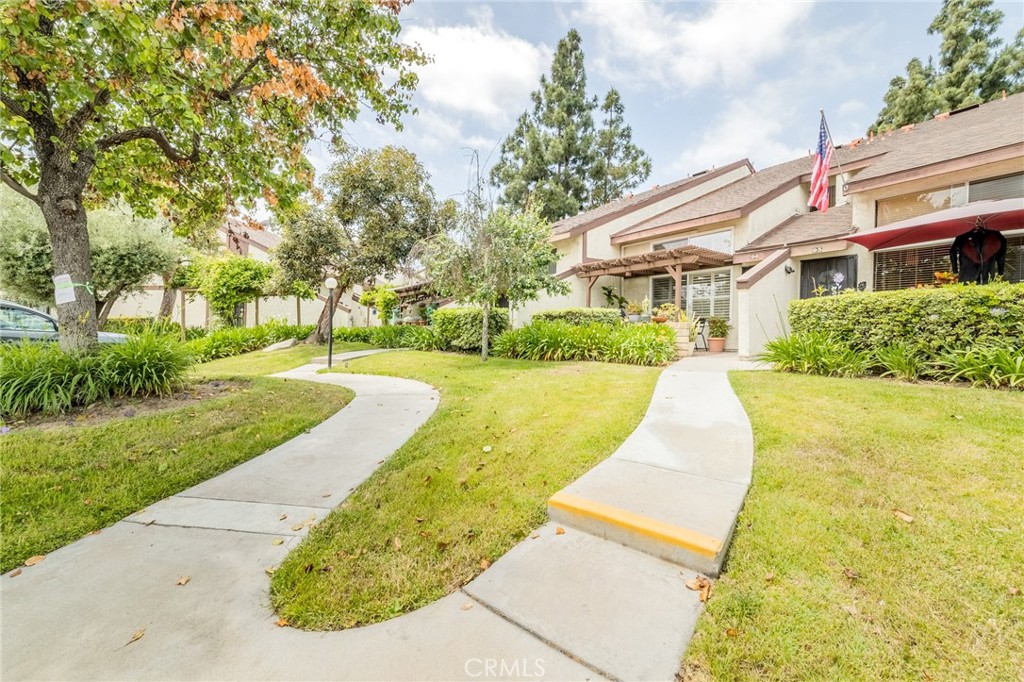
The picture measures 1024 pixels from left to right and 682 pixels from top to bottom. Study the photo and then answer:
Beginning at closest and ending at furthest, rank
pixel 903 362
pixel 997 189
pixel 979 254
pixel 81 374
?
pixel 81 374 → pixel 903 362 → pixel 979 254 → pixel 997 189

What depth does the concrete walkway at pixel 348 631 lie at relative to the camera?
177cm

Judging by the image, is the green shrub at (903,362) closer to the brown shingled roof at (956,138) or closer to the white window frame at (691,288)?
the brown shingled roof at (956,138)

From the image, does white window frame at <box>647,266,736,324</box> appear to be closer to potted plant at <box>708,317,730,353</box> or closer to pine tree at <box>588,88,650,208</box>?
potted plant at <box>708,317,730,353</box>

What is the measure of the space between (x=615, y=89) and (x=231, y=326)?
27.5m

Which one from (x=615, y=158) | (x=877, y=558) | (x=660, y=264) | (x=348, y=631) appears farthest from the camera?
(x=615, y=158)

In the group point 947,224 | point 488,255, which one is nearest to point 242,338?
point 488,255

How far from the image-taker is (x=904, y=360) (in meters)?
5.95

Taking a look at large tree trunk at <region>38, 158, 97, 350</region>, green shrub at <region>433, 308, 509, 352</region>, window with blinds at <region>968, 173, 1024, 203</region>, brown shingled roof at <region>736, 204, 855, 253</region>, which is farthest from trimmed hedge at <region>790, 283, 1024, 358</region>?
large tree trunk at <region>38, 158, 97, 350</region>

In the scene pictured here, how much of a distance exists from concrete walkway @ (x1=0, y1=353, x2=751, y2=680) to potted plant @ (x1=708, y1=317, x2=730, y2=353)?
8.70 metres

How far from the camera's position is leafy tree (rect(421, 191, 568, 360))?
29.8 ft

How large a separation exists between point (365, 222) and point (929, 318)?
14.2 metres

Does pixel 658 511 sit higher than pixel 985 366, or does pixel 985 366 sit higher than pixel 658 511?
pixel 985 366

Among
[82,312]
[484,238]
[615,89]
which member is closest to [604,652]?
[82,312]

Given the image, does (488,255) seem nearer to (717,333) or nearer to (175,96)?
(175,96)
